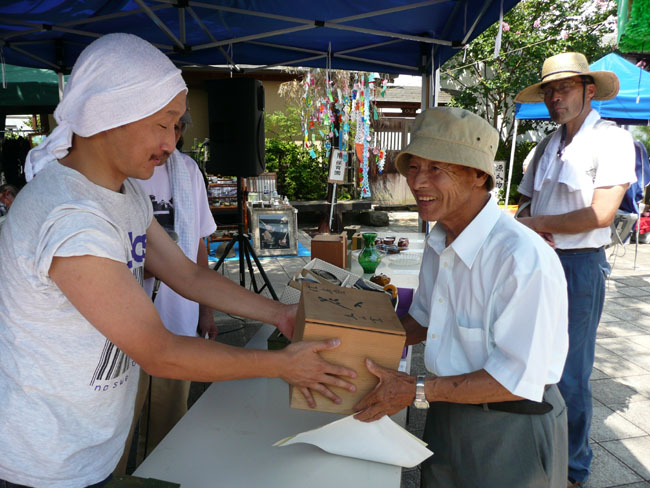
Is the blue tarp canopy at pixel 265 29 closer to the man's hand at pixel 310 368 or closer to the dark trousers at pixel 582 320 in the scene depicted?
the dark trousers at pixel 582 320

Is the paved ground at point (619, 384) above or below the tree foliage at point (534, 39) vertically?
below

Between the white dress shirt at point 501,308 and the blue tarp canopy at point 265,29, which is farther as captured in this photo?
the blue tarp canopy at point 265,29

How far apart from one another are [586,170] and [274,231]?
592 cm

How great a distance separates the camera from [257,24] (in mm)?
4039

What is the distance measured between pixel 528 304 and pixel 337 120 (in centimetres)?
866

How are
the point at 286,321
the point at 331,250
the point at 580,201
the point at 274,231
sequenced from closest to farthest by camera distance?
the point at 286,321 < the point at 580,201 < the point at 331,250 < the point at 274,231

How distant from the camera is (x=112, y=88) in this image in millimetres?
966

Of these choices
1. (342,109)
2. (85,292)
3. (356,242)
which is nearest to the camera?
(85,292)

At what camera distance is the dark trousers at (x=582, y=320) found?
88.5 inches

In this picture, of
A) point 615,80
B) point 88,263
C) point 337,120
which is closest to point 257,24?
point 615,80

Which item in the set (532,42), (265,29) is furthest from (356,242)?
(532,42)

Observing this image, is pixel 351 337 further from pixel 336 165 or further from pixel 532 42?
pixel 532 42

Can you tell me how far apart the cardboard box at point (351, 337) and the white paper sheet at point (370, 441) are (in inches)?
2.3

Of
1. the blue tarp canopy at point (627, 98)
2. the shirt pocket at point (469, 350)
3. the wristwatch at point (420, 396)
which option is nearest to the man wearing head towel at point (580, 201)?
the shirt pocket at point (469, 350)
